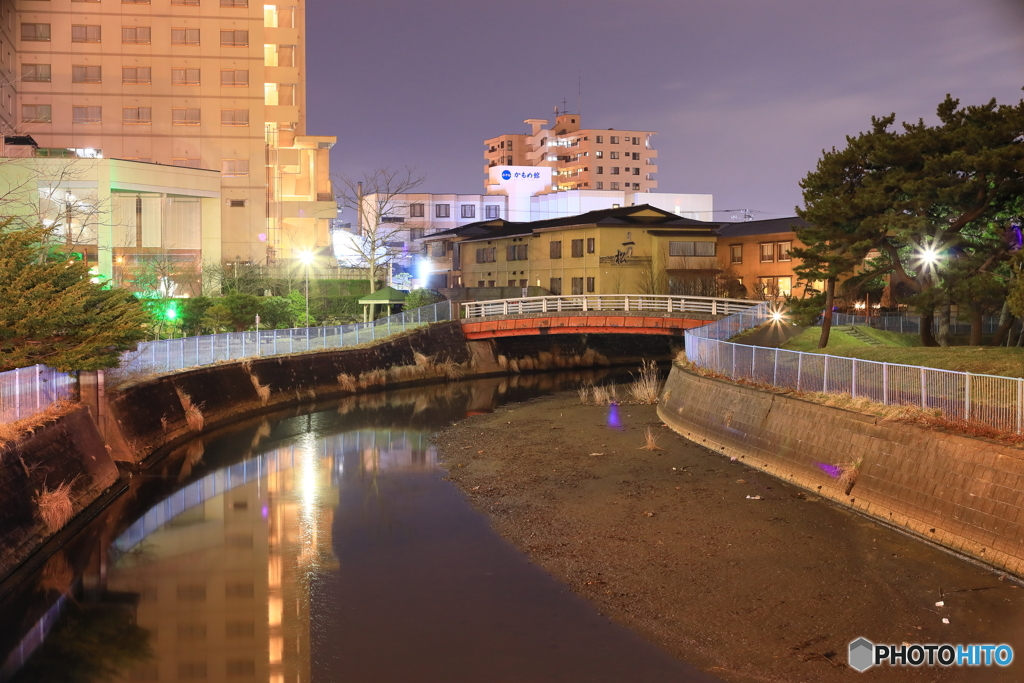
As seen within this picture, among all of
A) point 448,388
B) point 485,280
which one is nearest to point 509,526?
point 448,388

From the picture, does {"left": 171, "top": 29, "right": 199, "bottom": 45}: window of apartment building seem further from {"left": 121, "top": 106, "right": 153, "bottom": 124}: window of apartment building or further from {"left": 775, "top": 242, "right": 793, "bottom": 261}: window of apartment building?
{"left": 775, "top": 242, "right": 793, "bottom": 261}: window of apartment building

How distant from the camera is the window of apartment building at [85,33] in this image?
232ft

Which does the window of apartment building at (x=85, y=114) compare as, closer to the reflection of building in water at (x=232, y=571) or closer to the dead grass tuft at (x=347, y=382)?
the dead grass tuft at (x=347, y=382)

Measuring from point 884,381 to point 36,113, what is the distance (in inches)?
2721

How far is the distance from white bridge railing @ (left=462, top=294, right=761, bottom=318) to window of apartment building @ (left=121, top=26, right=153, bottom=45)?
35.7 meters

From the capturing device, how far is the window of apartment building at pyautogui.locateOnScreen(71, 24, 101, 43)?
232ft

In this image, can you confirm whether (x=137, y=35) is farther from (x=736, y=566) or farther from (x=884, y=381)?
(x=736, y=566)

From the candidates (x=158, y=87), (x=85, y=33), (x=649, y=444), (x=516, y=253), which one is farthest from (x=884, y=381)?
(x=85, y=33)

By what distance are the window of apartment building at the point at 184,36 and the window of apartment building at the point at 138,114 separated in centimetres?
558

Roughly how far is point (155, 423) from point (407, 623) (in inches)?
689

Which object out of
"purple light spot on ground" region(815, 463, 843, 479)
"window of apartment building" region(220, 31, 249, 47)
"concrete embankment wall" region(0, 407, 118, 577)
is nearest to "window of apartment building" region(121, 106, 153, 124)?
"window of apartment building" region(220, 31, 249, 47)

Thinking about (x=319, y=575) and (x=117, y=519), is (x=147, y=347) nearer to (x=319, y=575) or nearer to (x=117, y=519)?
(x=117, y=519)

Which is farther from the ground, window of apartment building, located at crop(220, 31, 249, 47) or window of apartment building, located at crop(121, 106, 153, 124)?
window of apartment building, located at crop(220, 31, 249, 47)

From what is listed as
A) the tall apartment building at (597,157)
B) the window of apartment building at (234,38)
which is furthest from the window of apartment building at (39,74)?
the tall apartment building at (597,157)
